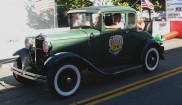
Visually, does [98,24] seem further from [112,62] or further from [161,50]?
[161,50]

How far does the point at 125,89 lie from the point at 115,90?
0.22 metres

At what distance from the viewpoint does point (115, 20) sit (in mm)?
7137

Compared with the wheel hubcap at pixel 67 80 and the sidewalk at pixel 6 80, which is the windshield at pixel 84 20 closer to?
the wheel hubcap at pixel 67 80

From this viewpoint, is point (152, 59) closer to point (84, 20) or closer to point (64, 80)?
point (84, 20)

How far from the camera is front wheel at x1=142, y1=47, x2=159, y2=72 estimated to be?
7.66 m

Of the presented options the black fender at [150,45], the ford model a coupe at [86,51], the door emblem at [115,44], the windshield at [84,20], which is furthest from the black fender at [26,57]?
the black fender at [150,45]

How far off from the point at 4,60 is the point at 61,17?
5080 mm

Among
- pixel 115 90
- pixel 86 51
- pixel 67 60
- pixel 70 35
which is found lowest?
pixel 115 90

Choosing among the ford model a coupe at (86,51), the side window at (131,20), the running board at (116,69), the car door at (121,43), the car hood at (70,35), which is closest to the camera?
the ford model a coupe at (86,51)

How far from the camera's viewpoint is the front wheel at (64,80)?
576 centimetres

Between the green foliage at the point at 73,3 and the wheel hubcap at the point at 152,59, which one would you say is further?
the green foliage at the point at 73,3

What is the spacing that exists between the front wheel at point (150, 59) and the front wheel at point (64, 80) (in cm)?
223

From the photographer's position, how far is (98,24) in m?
6.77

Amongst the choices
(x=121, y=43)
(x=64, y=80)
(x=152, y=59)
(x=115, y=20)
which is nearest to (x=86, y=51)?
(x=64, y=80)
